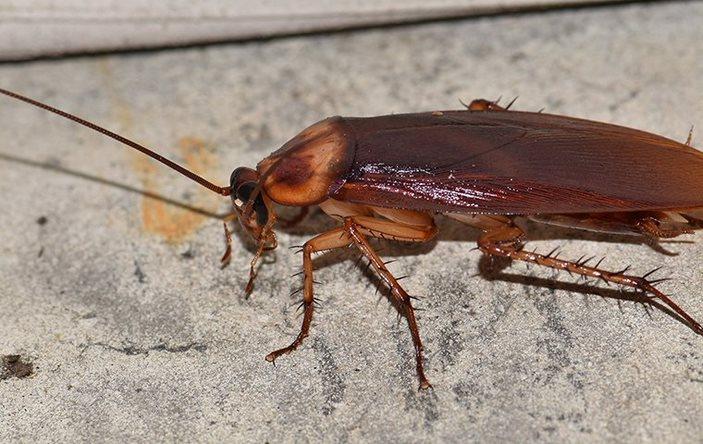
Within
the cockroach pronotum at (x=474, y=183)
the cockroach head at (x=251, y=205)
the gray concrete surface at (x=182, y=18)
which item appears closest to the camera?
the cockroach pronotum at (x=474, y=183)

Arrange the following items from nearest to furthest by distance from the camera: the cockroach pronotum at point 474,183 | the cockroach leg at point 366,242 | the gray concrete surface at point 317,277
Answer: the gray concrete surface at point 317,277, the cockroach pronotum at point 474,183, the cockroach leg at point 366,242

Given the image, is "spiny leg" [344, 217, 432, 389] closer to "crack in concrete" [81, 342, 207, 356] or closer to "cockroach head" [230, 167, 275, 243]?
"cockroach head" [230, 167, 275, 243]

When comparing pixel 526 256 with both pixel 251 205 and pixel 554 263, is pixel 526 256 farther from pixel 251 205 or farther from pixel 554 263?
pixel 251 205

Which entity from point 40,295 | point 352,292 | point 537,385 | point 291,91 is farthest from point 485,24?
point 40,295

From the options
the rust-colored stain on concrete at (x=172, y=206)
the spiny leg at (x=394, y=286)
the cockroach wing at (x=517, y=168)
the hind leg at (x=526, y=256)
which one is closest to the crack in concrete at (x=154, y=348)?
the rust-colored stain on concrete at (x=172, y=206)

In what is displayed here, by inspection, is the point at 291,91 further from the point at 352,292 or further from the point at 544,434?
the point at 544,434

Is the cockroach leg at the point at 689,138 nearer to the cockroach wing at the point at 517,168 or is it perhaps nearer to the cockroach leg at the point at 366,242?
the cockroach wing at the point at 517,168

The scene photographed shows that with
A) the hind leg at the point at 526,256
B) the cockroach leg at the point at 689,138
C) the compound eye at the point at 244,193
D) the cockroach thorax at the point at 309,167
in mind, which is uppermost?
the cockroach leg at the point at 689,138
